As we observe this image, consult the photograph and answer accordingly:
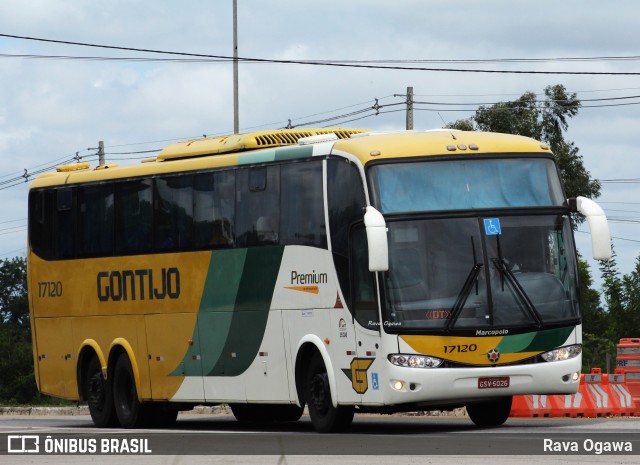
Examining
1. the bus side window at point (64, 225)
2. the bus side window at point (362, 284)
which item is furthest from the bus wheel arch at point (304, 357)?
the bus side window at point (64, 225)

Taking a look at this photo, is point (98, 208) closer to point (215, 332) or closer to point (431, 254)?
point (215, 332)

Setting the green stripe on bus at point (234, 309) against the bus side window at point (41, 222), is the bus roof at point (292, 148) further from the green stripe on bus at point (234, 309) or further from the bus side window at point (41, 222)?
the green stripe on bus at point (234, 309)

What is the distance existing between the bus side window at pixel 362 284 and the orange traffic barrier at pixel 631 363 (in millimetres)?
6567

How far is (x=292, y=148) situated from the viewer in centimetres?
2178

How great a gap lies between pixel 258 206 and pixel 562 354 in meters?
4.58

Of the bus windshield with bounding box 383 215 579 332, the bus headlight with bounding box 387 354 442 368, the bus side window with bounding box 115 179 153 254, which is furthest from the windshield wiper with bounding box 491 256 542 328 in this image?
the bus side window with bounding box 115 179 153 254

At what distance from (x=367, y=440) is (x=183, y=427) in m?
7.16

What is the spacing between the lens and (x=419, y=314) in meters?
19.4

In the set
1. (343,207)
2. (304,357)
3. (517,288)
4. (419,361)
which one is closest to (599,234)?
(517,288)

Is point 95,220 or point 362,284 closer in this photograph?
point 362,284

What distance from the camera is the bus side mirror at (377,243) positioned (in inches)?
749

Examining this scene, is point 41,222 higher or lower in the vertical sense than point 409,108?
lower

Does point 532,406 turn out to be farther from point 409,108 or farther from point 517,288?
point 409,108
